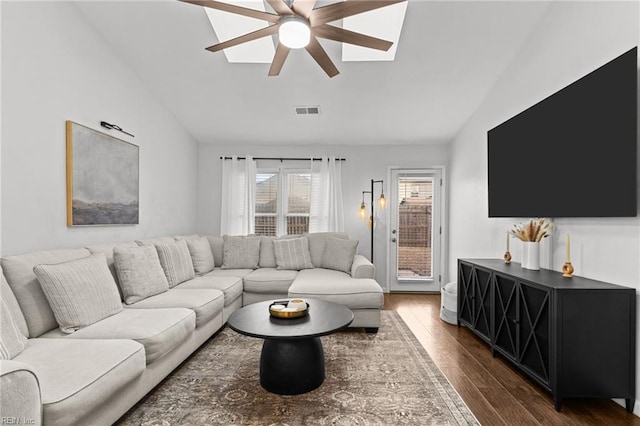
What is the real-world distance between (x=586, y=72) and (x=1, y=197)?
401 cm

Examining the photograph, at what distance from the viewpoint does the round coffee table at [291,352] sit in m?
2.22

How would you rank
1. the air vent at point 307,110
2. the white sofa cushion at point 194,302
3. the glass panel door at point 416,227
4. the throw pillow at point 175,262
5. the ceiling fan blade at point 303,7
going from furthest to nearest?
the glass panel door at point 416,227
the air vent at point 307,110
the throw pillow at point 175,262
the white sofa cushion at point 194,302
the ceiling fan blade at point 303,7

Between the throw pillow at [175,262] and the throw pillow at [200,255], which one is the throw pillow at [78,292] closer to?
the throw pillow at [175,262]

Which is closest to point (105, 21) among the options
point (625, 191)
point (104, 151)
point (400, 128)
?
point (104, 151)

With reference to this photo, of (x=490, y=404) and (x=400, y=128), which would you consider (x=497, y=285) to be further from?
(x=400, y=128)

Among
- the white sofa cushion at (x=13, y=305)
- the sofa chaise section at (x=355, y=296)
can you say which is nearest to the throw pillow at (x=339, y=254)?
the sofa chaise section at (x=355, y=296)

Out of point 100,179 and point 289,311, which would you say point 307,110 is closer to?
point 100,179

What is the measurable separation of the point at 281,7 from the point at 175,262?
2.61 metres

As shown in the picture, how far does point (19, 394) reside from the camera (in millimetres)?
1265

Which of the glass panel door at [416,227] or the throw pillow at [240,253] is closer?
the throw pillow at [240,253]

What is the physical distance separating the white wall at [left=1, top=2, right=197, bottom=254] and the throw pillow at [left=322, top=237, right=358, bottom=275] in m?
2.25

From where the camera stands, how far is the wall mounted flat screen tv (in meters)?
2.05

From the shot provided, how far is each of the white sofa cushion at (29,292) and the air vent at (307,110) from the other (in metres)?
3.10

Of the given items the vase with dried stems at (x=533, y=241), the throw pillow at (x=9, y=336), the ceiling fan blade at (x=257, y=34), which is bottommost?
the throw pillow at (x=9, y=336)
